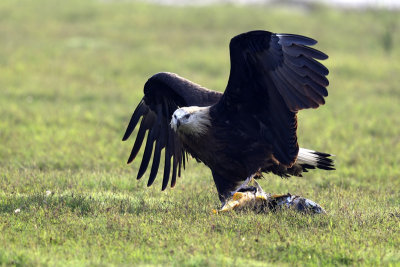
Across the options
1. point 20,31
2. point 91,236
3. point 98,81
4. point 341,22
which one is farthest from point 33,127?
point 341,22

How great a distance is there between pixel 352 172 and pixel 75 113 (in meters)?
5.73

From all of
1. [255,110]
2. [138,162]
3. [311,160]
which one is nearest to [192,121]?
[255,110]

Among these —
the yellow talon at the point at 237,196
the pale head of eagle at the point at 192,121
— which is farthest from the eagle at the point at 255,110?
the yellow talon at the point at 237,196

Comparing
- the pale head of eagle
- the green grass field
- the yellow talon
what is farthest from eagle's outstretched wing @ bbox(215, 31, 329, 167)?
the green grass field

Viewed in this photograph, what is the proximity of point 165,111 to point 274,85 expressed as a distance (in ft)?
6.58

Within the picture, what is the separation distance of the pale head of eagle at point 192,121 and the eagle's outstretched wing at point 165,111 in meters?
0.62

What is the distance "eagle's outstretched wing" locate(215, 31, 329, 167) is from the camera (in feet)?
20.2

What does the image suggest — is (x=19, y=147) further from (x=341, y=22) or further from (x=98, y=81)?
(x=341, y=22)

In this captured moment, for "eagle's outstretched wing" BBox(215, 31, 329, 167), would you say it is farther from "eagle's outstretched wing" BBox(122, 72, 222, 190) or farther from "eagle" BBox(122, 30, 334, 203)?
"eagle's outstretched wing" BBox(122, 72, 222, 190)

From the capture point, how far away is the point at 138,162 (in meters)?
9.66

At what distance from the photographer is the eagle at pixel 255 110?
20.3 ft

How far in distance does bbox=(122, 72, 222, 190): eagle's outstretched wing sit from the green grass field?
37cm

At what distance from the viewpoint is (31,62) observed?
17.1 m

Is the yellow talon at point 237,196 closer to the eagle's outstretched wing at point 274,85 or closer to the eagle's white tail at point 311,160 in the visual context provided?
the eagle's outstretched wing at point 274,85
